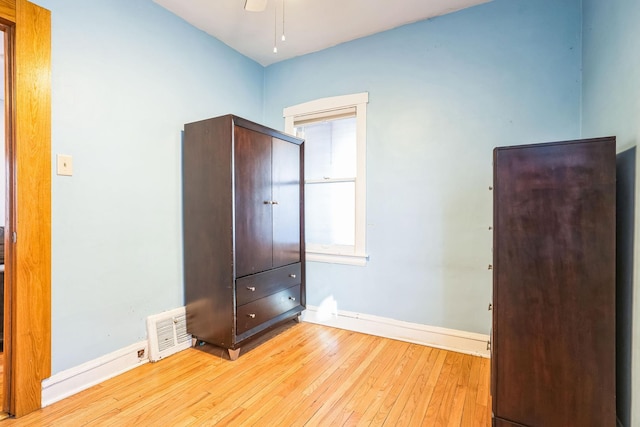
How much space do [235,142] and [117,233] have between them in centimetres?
101

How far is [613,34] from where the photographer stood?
1564 mm

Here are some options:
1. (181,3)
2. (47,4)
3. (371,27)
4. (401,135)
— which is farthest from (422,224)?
(47,4)

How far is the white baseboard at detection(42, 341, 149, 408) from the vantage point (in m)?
1.76

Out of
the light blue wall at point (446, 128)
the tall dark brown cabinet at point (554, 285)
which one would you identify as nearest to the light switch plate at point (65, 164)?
the light blue wall at point (446, 128)

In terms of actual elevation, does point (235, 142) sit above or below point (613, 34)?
below

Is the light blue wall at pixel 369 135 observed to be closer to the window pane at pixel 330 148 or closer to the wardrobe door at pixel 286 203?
the window pane at pixel 330 148

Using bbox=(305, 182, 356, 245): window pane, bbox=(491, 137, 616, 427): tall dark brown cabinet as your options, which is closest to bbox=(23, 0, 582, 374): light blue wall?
bbox=(305, 182, 356, 245): window pane

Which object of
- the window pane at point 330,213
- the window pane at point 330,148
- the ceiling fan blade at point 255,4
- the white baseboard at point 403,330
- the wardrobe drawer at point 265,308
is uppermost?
the ceiling fan blade at point 255,4

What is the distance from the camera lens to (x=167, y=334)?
236cm

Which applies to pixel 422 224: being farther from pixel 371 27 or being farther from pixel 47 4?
pixel 47 4

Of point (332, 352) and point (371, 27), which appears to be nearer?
point (332, 352)

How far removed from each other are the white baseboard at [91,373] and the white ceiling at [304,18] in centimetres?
253

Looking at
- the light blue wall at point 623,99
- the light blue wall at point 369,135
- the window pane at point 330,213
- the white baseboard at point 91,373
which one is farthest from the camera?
the window pane at point 330,213

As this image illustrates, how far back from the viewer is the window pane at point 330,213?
2.94m
